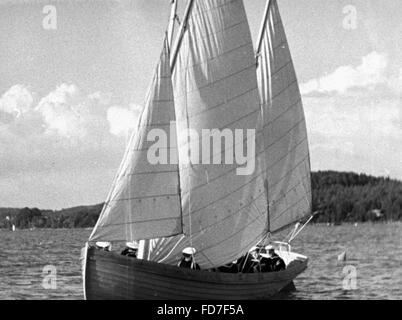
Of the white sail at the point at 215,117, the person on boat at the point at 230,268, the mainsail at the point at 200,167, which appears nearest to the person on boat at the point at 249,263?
the person on boat at the point at 230,268

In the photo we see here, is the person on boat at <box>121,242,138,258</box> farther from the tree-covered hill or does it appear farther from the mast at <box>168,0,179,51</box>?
the tree-covered hill

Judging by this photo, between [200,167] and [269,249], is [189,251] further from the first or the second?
[269,249]

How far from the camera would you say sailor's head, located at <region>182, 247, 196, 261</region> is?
94.4 feet

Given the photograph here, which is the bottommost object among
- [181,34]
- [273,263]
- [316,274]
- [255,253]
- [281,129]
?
[316,274]

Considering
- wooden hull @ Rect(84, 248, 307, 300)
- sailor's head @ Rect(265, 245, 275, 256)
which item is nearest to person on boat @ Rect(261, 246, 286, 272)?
sailor's head @ Rect(265, 245, 275, 256)

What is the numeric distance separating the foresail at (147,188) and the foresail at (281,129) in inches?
300

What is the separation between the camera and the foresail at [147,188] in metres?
26.8

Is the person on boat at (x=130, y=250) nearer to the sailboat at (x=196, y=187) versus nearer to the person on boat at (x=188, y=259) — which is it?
the sailboat at (x=196, y=187)

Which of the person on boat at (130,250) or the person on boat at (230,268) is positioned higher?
the person on boat at (130,250)

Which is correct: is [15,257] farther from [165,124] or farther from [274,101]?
[165,124]

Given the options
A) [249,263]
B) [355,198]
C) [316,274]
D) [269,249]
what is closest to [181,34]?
[249,263]

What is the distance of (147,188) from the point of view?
27.2m
